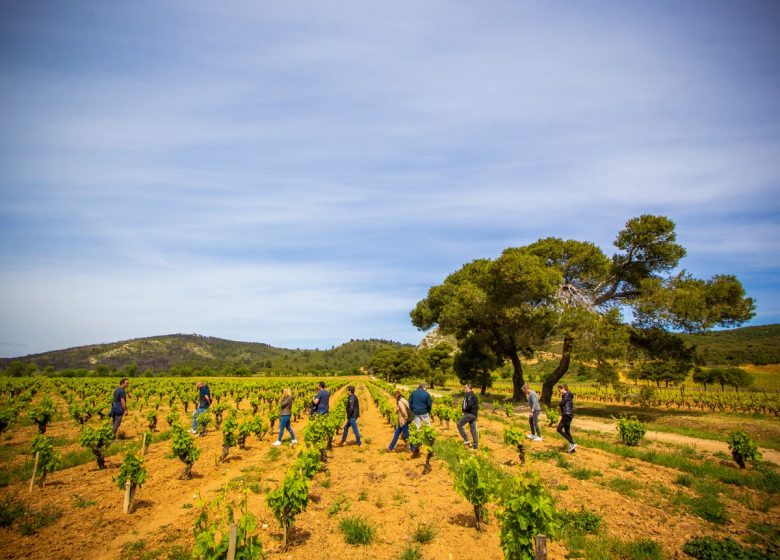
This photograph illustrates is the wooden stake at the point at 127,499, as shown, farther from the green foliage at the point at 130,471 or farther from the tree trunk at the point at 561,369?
the tree trunk at the point at 561,369

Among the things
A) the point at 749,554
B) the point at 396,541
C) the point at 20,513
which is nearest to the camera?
the point at 749,554

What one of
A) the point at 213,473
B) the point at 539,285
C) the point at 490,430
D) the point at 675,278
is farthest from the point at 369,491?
the point at 675,278

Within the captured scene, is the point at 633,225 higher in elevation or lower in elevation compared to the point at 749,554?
higher

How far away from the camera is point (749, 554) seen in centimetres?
574

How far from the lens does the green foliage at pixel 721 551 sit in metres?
5.68

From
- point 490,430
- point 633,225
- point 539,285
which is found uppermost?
point 633,225

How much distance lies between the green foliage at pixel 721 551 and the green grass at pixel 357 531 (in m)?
5.48

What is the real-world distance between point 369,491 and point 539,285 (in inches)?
860

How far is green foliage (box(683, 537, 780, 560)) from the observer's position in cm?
568

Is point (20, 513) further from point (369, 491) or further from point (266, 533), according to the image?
point (369, 491)

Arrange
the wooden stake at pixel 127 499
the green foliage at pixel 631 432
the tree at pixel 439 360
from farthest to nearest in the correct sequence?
1. the tree at pixel 439 360
2. the green foliage at pixel 631 432
3. the wooden stake at pixel 127 499

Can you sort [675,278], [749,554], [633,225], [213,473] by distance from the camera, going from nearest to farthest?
[749,554] → [213,473] → [675,278] → [633,225]

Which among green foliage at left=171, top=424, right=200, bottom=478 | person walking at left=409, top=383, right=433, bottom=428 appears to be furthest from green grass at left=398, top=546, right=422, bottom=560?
green foliage at left=171, top=424, right=200, bottom=478

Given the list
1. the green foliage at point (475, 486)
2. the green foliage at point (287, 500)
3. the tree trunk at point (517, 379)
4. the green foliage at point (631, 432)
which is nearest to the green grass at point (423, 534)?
the green foliage at point (475, 486)
